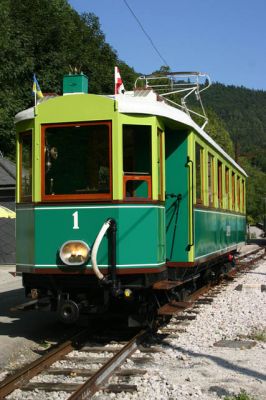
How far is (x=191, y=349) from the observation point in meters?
7.48

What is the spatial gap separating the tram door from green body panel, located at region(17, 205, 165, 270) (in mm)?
956

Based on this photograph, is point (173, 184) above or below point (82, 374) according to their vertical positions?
above

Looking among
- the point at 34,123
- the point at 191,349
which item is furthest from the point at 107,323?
the point at 34,123

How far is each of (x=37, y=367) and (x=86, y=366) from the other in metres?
0.60

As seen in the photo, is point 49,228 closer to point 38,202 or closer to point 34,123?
point 38,202

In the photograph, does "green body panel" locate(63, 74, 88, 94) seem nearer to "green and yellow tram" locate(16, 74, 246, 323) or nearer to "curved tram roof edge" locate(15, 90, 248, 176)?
"green and yellow tram" locate(16, 74, 246, 323)

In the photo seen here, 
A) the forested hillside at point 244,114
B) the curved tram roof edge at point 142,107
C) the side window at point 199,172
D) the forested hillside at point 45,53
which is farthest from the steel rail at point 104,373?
the forested hillside at point 244,114

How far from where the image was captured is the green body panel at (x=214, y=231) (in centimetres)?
904

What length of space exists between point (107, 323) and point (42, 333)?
38.2 inches

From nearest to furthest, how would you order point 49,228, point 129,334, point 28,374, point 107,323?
point 28,374, point 49,228, point 129,334, point 107,323

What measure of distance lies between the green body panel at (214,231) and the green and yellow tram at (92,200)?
1.13m

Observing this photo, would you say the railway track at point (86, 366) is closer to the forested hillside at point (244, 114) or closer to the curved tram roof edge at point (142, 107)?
the curved tram roof edge at point (142, 107)

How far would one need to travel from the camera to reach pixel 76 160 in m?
7.62

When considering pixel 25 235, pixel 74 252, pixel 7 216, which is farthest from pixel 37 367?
pixel 7 216
